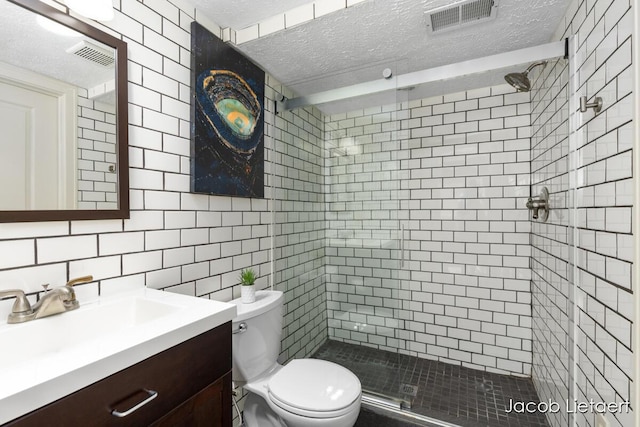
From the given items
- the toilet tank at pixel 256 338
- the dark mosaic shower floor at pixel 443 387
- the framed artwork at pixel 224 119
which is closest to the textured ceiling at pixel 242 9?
the framed artwork at pixel 224 119

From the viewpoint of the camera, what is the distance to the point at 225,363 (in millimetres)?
1073

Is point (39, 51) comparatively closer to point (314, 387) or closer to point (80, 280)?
point (80, 280)

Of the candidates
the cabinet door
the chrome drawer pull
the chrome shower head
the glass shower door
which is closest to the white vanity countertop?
the chrome drawer pull

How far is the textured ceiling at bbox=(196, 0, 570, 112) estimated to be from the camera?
59.9 inches

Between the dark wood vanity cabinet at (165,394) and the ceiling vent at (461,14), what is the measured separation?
1.80 m

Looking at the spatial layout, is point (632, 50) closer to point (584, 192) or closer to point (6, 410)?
point (584, 192)

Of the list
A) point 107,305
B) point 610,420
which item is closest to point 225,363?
point 107,305

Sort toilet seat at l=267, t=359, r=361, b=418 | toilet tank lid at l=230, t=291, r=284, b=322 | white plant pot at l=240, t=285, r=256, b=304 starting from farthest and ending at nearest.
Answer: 1. white plant pot at l=240, t=285, r=256, b=304
2. toilet tank lid at l=230, t=291, r=284, b=322
3. toilet seat at l=267, t=359, r=361, b=418

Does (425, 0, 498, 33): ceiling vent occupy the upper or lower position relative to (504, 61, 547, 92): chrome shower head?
upper

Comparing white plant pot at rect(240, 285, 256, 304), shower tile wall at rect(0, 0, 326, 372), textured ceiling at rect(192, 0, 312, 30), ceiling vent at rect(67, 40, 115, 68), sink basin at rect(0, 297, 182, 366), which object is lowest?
white plant pot at rect(240, 285, 256, 304)

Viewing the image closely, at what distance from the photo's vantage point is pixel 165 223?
142 cm

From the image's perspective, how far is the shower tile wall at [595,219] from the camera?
0.98 m

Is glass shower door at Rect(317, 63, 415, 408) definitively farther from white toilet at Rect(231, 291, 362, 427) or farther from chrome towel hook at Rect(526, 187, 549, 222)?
chrome towel hook at Rect(526, 187, 549, 222)

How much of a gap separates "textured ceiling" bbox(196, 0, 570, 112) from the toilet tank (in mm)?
1534
